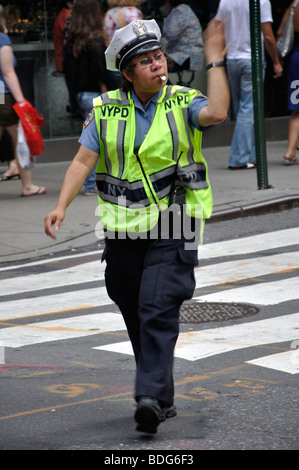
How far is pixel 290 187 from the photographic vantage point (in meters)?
11.9

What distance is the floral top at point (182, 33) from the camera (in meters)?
14.9

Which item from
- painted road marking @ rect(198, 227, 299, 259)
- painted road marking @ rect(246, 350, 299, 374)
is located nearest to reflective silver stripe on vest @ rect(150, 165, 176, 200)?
painted road marking @ rect(246, 350, 299, 374)

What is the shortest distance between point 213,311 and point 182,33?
8.47 m

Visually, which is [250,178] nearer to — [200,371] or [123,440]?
[200,371]

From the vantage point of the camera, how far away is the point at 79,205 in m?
11.4

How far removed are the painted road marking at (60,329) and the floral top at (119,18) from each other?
6.11 metres

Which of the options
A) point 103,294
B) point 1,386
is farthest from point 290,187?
point 1,386

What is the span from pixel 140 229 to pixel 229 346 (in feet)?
5.24

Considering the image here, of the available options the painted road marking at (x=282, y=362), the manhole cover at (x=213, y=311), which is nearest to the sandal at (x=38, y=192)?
the manhole cover at (x=213, y=311)

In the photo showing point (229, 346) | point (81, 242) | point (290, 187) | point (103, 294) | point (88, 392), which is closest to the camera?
point (88, 392)

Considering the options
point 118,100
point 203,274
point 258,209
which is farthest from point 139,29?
point 258,209

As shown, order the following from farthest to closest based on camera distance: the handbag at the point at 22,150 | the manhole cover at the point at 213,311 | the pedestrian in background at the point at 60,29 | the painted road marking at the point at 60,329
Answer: the pedestrian in background at the point at 60,29
the handbag at the point at 22,150
the manhole cover at the point at 213,311
the painted road marking at the point at 60,329

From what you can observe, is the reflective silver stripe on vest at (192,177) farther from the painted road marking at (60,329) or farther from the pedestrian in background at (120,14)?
the pedestrian in background at (120,14)

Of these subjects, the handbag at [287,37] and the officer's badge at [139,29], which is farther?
the handbag at [287,37]
